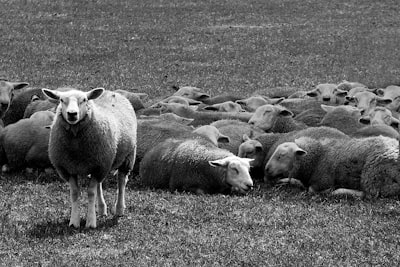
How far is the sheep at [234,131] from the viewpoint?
14.4 meters

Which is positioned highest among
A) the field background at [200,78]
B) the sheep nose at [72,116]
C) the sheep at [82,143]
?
the sheep nose at [72,116]

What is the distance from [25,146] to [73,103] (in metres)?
4.40

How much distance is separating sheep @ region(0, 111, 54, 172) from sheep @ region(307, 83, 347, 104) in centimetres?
644

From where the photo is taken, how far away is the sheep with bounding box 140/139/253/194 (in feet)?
40.9

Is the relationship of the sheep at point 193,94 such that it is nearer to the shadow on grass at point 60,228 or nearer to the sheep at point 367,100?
the sheep at point 367,100

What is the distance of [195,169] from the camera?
12789 mm

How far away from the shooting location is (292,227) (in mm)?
9844

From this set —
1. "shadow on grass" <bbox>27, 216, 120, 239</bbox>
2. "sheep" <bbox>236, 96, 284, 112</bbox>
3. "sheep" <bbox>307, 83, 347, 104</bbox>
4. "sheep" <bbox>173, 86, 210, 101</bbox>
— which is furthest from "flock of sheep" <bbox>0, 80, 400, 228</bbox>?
"sheep" <bbox>173, 86, 210, 101</bbox>

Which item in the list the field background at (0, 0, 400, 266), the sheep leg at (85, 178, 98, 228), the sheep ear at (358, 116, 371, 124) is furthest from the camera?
the sheep ear at (358, 116, 371, 124)

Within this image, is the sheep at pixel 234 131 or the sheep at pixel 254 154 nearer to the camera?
the sheep at pixel 254 154

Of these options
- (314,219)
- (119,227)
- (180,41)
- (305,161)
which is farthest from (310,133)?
(180,41)

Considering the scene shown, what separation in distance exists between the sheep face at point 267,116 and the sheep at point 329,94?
2765 mm

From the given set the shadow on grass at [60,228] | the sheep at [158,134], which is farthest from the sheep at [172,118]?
the shadow on grass at [60,228]

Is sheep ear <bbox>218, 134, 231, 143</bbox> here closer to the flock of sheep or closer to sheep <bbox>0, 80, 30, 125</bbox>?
the flock of sheep
